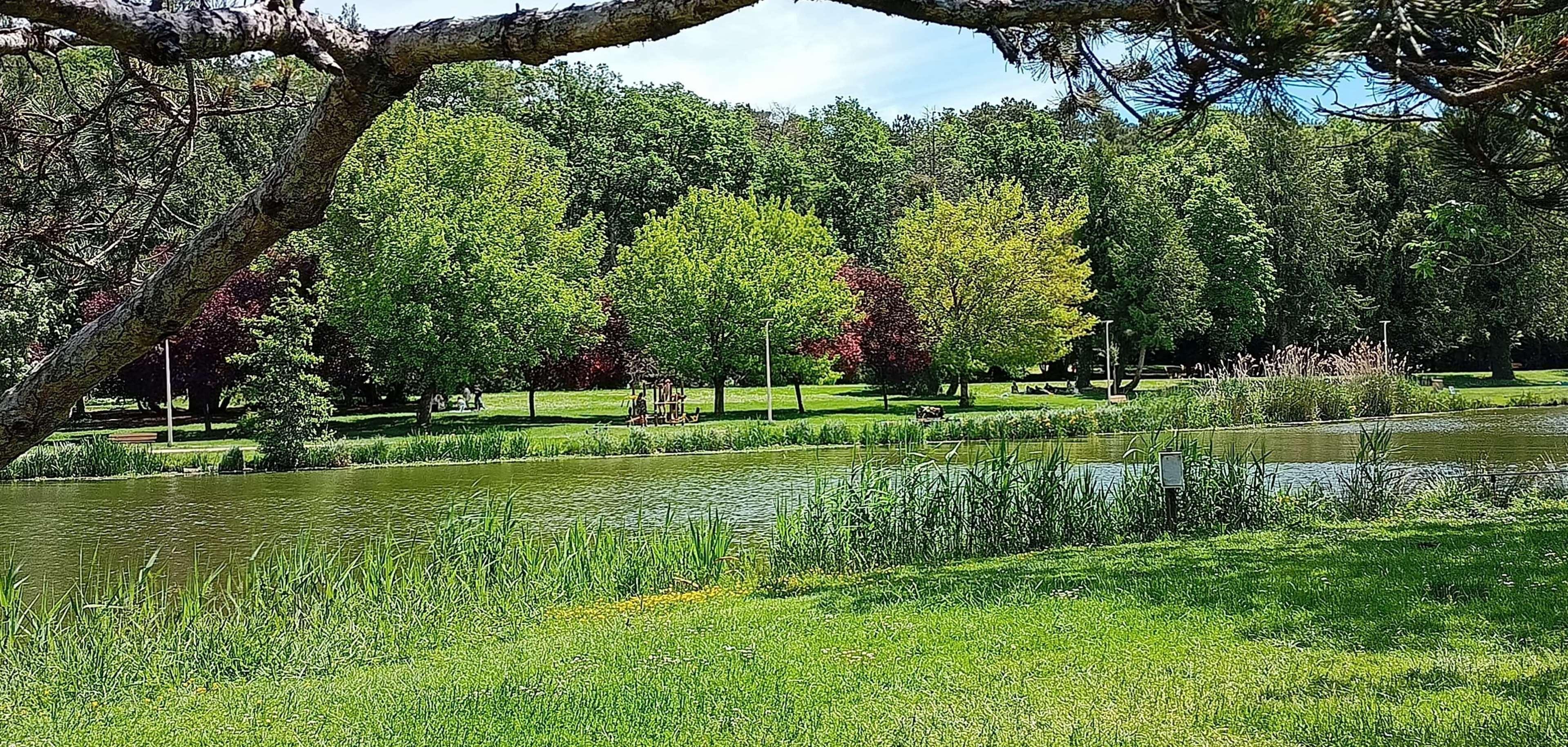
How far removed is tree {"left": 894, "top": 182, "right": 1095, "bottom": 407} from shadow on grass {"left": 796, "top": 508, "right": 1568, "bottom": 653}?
74.6 feet

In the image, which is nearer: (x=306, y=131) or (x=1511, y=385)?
(x=306, y=131)

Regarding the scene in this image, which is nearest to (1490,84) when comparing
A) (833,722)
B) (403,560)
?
(833,722)

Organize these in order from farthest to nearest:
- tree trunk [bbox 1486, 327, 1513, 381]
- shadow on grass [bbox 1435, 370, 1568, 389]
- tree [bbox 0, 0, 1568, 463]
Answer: tree trunk [bbox 1486, 327, 1513, 381] → shadow on grass [bbox 1435, 370, 1568, 389] → tree [bbox 0, 0, 1568, 463]

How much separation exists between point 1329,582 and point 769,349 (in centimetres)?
2256

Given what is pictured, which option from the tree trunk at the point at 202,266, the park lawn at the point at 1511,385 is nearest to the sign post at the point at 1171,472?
the tree trunk at the point at 202,266

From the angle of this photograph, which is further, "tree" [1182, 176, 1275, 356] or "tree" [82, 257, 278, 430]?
"tree" [1182, 176, 1275, 356]

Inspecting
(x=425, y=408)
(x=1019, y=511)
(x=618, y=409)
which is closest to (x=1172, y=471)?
(x=1019, y=511)

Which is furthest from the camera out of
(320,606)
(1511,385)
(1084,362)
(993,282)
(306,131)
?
(1084,362)

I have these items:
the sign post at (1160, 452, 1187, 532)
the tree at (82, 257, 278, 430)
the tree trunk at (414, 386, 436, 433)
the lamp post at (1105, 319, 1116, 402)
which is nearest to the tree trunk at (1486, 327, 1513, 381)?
the lamp post at (1105, 319, 1116, 402)

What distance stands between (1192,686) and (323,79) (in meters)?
4.06

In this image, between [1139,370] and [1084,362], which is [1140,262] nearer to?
[1139,370]

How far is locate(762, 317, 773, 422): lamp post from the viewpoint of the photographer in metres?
27.8

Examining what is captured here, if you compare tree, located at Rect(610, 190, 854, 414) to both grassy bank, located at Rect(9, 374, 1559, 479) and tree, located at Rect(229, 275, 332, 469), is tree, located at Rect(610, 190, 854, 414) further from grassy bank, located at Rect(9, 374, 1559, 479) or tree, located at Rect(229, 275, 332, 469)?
tree, located at Rect(229, 275, 332, 469)

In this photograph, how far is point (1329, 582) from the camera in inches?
266
